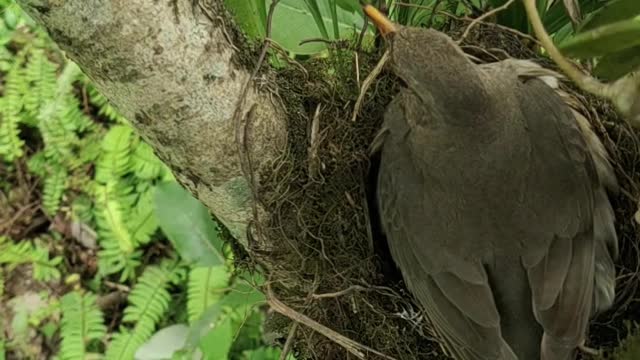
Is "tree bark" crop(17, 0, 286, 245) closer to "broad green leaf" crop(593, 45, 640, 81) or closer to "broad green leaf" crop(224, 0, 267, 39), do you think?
"broad green leaf" crop(224, 0, 267, 39)

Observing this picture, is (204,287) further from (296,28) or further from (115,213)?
(296,28)

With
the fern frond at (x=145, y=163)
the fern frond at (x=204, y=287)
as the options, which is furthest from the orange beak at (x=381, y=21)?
the fern frond at (x=145, y=163)

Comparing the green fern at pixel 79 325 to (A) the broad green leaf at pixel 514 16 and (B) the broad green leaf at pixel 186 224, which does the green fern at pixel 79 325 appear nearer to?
(B) the broad green leaf at pixel 186 224

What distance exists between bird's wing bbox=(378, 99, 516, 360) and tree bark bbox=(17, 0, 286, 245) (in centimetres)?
24

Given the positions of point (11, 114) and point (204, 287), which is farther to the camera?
point (11, 114)

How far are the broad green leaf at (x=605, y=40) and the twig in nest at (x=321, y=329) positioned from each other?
65 cm

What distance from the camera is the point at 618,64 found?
4.17ft

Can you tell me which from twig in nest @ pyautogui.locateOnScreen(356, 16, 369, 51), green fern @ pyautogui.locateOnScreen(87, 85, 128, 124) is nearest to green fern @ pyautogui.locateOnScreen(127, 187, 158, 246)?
green fern @ pyautogui.locateOnScreen(87, 85, 128, 124)

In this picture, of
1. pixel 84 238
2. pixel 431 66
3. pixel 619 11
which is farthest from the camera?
pixel 84 238

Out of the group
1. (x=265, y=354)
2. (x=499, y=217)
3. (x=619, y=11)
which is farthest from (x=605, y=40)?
(x=265, y=354)

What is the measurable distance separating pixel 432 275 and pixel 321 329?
0.71 ft

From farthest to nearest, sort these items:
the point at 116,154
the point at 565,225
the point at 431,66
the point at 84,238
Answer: the point at 84,238 < the point at 116,154 < the point at 565,225 < the point at 431,66

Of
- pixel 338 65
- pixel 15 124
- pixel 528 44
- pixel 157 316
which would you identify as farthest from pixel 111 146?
pixel 528 44

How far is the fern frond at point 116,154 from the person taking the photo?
2.83 meters
